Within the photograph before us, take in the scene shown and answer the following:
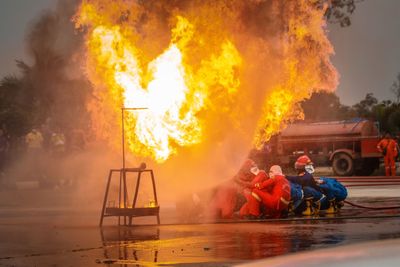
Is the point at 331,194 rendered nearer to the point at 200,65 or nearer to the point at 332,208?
the point at 332,208

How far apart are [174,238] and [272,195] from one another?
325 centimetres

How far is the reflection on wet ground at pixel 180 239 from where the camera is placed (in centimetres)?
1122

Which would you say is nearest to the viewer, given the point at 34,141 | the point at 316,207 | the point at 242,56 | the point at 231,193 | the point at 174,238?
the point at 174,238

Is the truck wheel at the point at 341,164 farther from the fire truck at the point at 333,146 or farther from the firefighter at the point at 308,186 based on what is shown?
the firefighter at the point at 308,186

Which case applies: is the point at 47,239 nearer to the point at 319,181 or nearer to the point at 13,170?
the point at 319,181

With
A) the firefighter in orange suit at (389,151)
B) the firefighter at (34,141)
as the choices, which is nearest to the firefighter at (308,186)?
the firefighter in orange suit at (389,151)

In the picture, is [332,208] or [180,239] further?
[332,208]

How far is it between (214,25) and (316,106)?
48241mm

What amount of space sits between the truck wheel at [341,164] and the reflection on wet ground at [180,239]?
68.0 feet

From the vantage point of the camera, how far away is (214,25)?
1828cm

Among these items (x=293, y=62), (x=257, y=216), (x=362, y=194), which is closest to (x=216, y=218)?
(x=257, y=216)

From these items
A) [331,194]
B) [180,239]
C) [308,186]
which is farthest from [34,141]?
[180,239]

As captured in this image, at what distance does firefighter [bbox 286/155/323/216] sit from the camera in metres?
16.8

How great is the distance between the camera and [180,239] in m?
13.4
